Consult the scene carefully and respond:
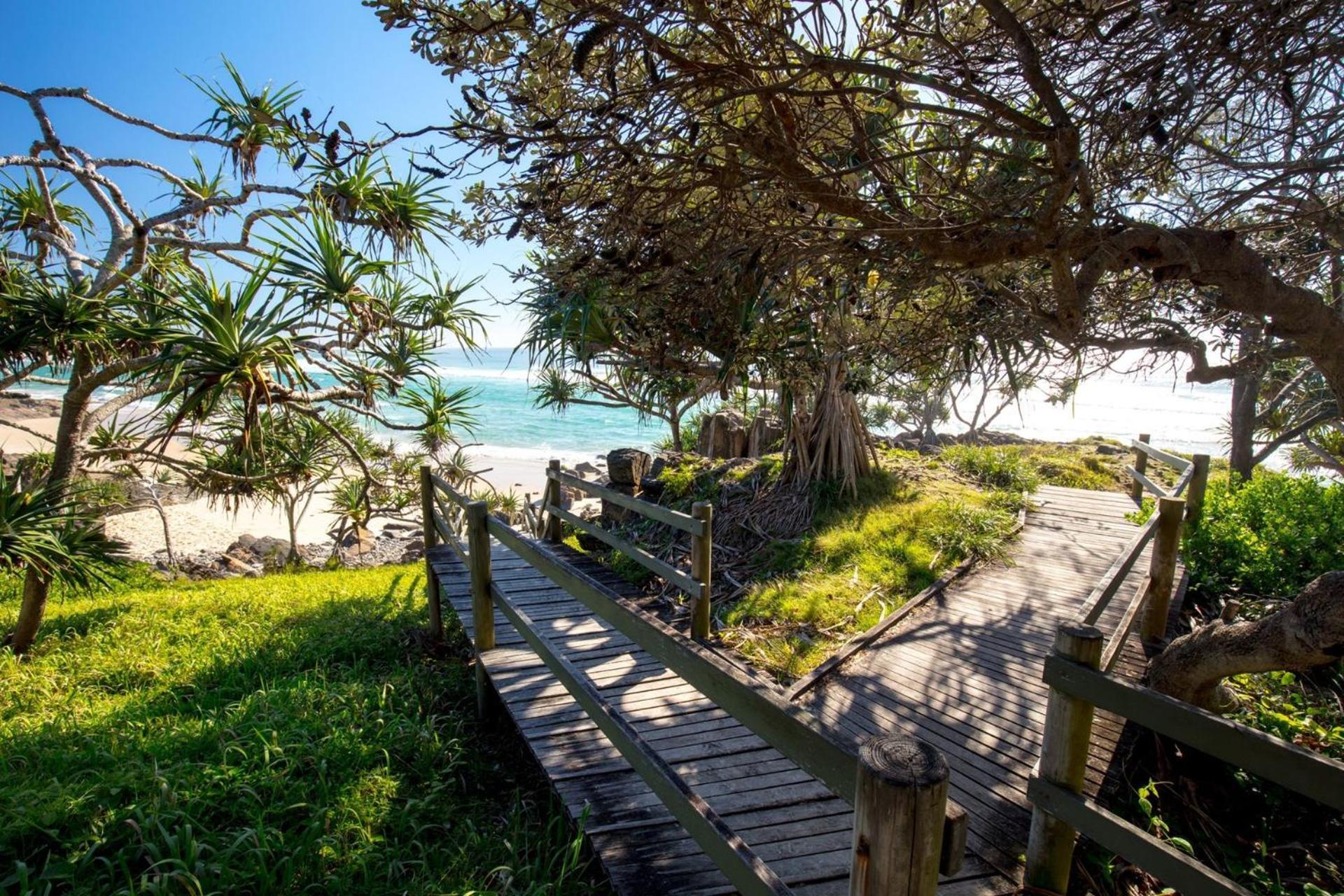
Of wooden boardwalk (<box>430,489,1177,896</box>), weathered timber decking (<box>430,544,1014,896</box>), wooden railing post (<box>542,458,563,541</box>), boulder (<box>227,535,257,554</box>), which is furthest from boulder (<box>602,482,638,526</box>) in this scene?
boulder (<box>227,535,257,554</box>)

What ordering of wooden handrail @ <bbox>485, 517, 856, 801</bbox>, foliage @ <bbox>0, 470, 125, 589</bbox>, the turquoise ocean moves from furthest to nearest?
the turquoise ocean → foliage @ <bbox>0, 470, 125, 589</bbox> → wooden handrail @ <bbox>485, 517, 856, 801</bbox>

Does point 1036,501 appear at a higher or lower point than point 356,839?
higher

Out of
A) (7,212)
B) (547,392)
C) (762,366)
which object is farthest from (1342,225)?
(7,212)

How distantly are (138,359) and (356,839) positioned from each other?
184 inches

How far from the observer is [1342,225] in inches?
132

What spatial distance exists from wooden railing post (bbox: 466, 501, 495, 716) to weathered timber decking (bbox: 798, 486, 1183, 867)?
81.4 inches

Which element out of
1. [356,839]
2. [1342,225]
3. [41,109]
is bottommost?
[356,839]

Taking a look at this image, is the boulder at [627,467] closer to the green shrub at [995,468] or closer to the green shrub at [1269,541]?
the green shrub at [995,468]

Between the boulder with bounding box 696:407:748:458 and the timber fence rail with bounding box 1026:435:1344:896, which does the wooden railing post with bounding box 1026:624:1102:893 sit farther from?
the boulder with bounding box 696:407:748:458

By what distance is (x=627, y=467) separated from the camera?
386 inches

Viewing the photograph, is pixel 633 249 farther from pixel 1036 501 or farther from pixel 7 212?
pixel 1036 501

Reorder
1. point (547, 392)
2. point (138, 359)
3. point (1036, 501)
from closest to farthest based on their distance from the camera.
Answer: point (138, 359) < point (1036, 501) < point (547, 392)

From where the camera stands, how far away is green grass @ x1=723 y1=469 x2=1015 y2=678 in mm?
5543

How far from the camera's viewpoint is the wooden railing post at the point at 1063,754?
2.42m
